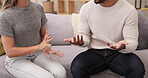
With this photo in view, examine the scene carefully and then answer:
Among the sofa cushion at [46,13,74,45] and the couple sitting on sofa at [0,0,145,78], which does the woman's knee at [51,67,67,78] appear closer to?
the couple sitting on sofa at [0,0,145,78]

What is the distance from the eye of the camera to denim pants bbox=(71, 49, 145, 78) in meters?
1.45

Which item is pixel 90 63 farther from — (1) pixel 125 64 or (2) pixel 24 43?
(2) pixel 24 43

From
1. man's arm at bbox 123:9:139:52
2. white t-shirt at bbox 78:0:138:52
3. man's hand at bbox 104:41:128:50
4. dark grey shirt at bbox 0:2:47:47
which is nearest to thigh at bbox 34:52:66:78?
dark grey shirt at bbox 0:2:47:47

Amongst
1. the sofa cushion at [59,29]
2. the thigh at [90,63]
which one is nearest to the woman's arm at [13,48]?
the thigh at [90,63]

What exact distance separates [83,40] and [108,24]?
0.24 meters

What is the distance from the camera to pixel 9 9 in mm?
1514

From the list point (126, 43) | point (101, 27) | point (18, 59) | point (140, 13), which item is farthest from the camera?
point (140, 13)

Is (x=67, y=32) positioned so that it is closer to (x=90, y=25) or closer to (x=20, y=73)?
(x=90, y=25)

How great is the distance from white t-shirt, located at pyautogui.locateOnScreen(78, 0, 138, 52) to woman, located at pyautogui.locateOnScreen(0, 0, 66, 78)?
1.11ft

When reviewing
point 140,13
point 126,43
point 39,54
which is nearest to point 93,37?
point 126,43

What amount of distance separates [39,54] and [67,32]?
64 centimetres

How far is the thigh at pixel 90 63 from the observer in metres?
1.53

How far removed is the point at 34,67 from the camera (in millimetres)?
1477

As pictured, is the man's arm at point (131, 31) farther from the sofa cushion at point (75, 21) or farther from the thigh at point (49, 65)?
the sofa cushion at point (75, 21)
